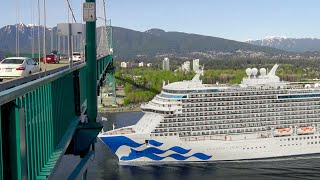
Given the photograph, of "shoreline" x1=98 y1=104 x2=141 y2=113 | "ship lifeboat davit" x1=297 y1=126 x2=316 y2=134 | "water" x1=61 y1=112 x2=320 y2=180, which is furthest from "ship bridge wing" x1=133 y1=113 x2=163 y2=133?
"shoreline" x1=98 y1=104 x2=141 y2=113

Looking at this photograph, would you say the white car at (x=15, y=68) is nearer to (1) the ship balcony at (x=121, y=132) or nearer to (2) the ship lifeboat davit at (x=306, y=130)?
(1) the ship balcony at (x=121, y=132)

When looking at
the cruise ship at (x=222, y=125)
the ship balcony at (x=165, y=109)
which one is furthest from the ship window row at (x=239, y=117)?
the ship balcony at (x=165, y=109)

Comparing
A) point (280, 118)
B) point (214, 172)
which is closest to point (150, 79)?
point (280, 118)

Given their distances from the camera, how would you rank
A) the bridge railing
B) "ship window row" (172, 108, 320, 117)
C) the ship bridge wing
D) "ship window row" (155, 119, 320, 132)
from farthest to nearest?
"ship window row" (172, 108, 320, 117)
"ship window row" (155, 119, 320, 132)
the ship bridge wing
the bridge railing

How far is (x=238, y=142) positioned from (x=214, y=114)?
1581mm

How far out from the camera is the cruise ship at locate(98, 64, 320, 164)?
55.9 feet

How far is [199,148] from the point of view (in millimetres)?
17391

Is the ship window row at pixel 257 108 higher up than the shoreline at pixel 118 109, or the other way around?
the ship window row at pixel 257 108

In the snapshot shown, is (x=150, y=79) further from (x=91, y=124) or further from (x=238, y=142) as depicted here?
(x=91, y=124)

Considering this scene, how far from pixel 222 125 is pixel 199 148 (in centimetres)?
169

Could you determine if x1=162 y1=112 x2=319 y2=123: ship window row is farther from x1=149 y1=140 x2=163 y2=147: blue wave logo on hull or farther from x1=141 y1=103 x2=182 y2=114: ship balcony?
x1=149 y1=140 x2=163 y2=147: blue wave logo on hull

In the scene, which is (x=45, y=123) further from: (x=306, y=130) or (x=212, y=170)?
(x=306, y=130)

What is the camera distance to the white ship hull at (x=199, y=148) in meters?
16.7

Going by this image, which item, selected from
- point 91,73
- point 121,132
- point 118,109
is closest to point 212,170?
point 121,132
